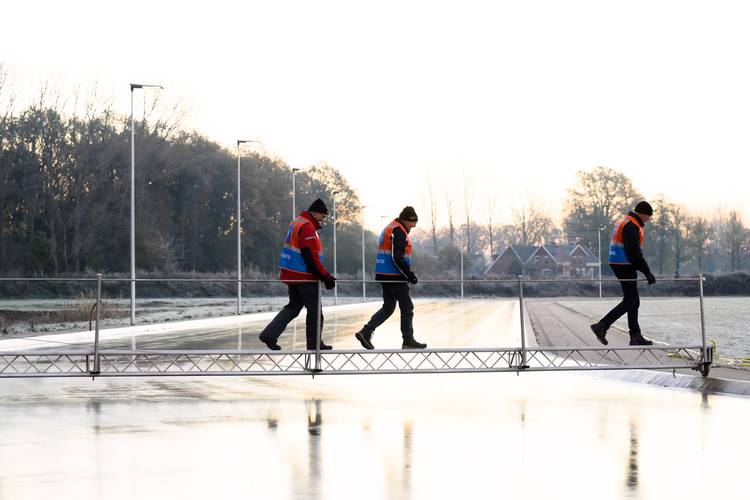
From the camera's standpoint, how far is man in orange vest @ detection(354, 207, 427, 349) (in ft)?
45.7

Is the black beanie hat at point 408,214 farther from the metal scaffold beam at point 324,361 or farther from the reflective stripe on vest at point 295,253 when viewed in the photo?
the metal scaffold beam at point 324,361

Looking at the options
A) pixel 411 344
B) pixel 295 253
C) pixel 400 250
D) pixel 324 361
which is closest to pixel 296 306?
pixel 295 253

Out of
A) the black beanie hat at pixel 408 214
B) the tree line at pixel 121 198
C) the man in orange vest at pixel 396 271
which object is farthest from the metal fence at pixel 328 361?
the tree line at pixel 121 198

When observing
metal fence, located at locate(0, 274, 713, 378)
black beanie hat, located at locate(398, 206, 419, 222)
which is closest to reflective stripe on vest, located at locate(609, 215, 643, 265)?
metal fence, located at locate(0, 274, 713, 378)

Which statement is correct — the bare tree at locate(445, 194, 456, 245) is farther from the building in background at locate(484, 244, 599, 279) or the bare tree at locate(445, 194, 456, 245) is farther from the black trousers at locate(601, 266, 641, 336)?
the black trousers at locate(601, 266, 641, 336)

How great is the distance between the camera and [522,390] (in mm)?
15203

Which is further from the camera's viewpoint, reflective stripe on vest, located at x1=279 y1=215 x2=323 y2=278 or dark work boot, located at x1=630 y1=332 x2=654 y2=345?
dark work boot, located at x1=630 y1=332 x2=654 y2=345

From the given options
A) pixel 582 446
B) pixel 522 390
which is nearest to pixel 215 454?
pixel 582 446

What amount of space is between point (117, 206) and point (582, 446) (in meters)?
81.7

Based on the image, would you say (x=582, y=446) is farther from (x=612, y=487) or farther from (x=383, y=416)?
(x=383, y=416)

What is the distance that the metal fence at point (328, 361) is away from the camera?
1348 cm

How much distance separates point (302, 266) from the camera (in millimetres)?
13398

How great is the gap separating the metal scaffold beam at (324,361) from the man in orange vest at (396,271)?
336mm

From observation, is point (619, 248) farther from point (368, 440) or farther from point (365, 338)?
point (368, 440)
